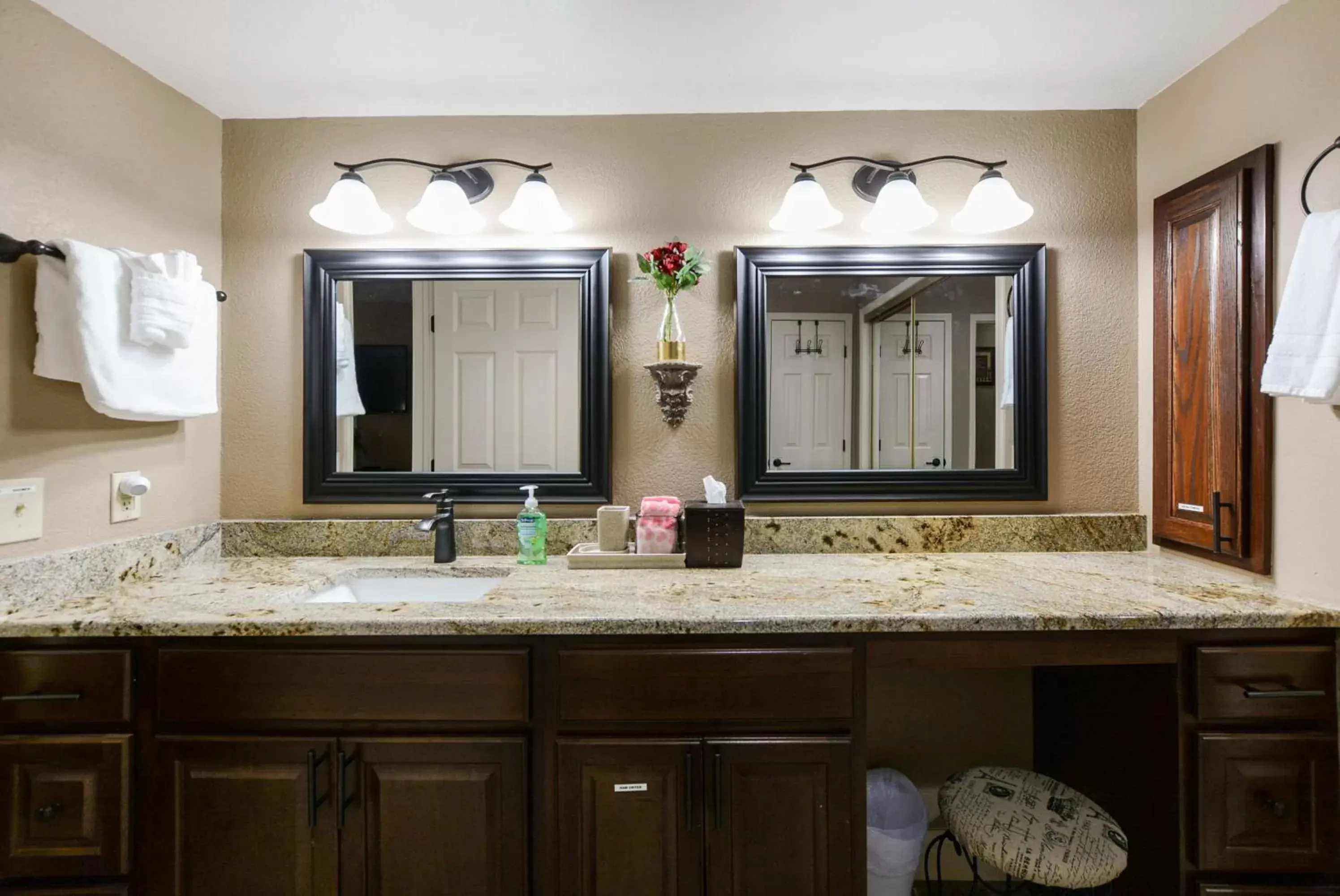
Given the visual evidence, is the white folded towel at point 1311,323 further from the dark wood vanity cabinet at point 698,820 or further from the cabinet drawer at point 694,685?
the dark wood vanity cabinet at point 698,820

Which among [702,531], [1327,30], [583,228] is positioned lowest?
[702,531]

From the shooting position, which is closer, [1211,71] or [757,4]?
[757,4]

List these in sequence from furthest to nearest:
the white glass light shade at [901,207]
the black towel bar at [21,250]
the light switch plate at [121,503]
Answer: the white glass light shade at [901,207] → the light switch plate at [121,503] → the black towel bar at [21,250]

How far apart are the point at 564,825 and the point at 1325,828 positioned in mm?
1502

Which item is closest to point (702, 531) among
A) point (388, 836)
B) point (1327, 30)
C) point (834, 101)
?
point (388, 836)

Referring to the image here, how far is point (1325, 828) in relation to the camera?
3.97 feet

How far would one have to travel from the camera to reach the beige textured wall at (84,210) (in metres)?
1.31

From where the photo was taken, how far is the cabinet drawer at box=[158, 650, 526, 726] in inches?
46.9

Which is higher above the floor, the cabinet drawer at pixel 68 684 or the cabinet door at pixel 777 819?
the cabinet drawer at pixel 68 684

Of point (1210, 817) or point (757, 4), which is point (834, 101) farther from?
point (1210, 817)

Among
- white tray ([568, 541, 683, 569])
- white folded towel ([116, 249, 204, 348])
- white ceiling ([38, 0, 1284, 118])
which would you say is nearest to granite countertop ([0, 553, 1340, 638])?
white tray ([568, 541, 683, 569])

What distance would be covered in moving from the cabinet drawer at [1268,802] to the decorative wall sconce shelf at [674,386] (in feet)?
4.45

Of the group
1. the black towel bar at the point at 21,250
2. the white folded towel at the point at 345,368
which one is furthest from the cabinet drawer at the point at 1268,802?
the black towel bar at the point at 21,250

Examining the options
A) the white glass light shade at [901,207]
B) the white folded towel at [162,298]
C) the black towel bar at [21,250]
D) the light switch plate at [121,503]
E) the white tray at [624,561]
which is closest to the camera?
the black towel bar at [21,250]
